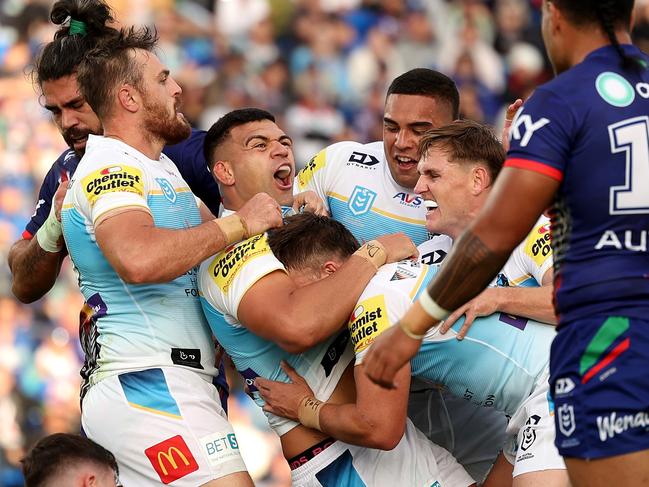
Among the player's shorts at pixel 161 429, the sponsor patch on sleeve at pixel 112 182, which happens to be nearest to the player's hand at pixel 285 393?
the player's shorts at pixel 161 429

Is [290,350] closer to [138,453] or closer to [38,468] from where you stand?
[138,453]

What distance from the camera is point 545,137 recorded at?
3.40 metres

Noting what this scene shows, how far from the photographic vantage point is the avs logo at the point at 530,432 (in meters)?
4.61

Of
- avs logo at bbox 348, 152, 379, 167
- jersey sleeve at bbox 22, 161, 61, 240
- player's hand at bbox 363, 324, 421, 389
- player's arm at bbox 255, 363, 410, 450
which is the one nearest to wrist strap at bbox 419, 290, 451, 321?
player's hand at bbox 363, 324, 421, 389

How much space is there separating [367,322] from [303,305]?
0.27 metres

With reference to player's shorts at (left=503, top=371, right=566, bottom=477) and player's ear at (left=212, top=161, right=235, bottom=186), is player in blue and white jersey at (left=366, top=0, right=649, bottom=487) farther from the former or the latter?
player's ear at (left=212, top=161, right=235, bottom=186)

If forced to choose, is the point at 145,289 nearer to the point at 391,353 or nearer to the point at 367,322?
the point at 367,322

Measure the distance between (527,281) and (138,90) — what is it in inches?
81.8

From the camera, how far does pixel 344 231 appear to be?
4.96 metres

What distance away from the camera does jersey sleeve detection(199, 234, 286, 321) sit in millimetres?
4648

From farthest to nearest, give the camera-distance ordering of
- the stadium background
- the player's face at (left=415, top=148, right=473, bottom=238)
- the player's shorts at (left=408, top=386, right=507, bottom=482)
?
the stadium background → the player's shorts at (left=408, top=386, right=507, bottom=482) → the player's face at (left=415, top=148, right=473, bottom=238)

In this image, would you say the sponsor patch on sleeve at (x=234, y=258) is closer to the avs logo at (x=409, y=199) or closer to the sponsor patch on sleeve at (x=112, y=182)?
the sponsor patch on sleeve at (x=112, y=182)

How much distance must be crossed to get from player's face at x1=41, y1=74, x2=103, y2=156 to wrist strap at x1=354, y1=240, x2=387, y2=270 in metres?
1.77

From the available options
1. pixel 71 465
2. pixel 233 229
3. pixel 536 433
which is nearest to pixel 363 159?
pixel 233 229
